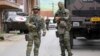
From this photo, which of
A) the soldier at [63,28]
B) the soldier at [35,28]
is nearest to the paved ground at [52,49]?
the soldier at [63,28]

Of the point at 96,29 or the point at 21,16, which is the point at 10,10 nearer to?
the point at 21,16

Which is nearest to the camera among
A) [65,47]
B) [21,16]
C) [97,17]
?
[65,47]

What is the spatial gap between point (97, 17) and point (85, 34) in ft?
4.14

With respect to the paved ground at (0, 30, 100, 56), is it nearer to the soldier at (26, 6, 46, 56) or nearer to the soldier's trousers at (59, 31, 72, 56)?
the soldier's trousers at (59, 31, 72, 56)

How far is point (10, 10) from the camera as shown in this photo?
121ft

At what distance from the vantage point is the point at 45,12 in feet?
345

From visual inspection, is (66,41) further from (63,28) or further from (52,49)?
(52,49)

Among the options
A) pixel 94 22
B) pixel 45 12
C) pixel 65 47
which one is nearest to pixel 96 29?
pixel 94 22

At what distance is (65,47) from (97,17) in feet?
14.8

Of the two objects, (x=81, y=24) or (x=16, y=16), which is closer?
(x=81, y=24)

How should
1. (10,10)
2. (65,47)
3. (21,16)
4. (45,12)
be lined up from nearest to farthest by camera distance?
1. (65,47)
2. (21,16)
3. (10,10)
4. (45,12)

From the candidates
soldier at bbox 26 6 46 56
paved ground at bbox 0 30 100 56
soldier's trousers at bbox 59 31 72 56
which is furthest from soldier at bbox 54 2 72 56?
paved ground at bbox 0 30 100 56

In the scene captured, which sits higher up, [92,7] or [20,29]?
[92,7]

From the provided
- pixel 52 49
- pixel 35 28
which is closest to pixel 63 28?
pixel 35 28
